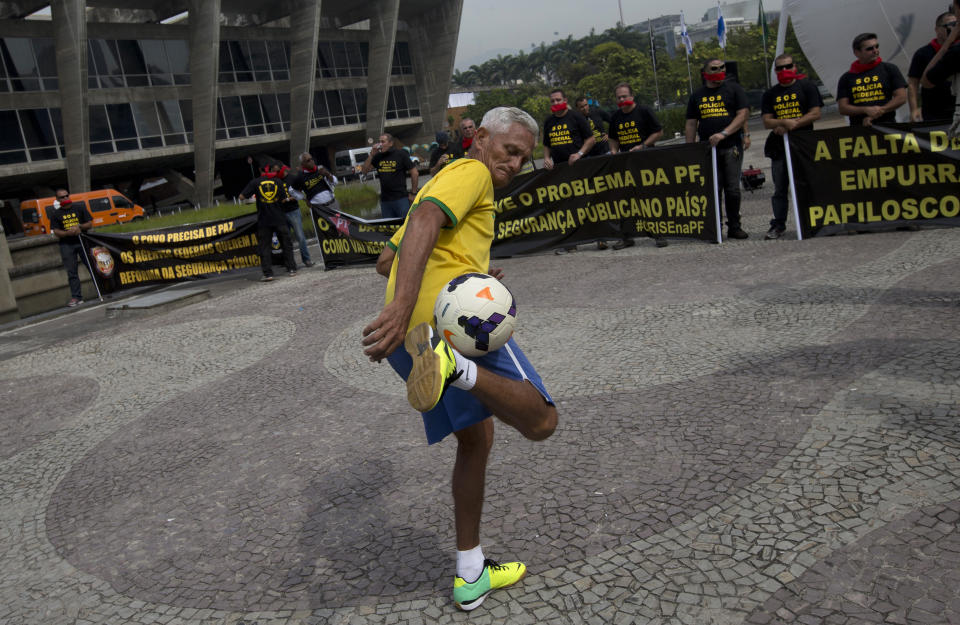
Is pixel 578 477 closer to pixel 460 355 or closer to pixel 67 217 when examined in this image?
pixel 460 355

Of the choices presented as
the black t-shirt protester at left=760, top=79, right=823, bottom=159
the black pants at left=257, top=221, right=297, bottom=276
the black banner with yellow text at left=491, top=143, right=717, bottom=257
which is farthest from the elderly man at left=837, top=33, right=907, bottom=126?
the black pants at left=257, top=221, right=297, bottom=276

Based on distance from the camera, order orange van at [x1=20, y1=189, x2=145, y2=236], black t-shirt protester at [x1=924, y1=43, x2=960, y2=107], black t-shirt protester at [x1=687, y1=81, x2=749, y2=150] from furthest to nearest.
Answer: orange van at [x1=20, y1=189, x2=145, y2=236] < black t-shirt protester at [x1=687, y1=81, x2=749, y2=150] < black t-shirt protester at [x1=924, y1=43, x2=960, y2=107]

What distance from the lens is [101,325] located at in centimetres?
1050

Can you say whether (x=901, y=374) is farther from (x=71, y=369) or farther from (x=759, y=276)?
(x=71, y=369)

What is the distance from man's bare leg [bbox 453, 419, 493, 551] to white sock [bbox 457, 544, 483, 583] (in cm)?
2

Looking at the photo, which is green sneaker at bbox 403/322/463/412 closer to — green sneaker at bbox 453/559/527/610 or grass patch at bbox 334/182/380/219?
green sneaker at bbox 453/559/527/610

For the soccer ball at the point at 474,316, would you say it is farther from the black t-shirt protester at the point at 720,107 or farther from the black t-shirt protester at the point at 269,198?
the black t-shirt protester at the point at 269,198

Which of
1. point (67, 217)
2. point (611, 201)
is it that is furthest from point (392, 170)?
point (67, 217)

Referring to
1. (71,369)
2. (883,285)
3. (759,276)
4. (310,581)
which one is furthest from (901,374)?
(71,369)

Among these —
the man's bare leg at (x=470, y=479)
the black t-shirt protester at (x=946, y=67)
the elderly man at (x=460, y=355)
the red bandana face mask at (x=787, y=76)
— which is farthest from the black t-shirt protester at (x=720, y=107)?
the man's bare leg at (x=470, y=479)

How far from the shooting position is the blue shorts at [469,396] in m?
2.57

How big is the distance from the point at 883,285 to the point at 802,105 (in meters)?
3.66

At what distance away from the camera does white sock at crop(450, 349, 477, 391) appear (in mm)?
2260

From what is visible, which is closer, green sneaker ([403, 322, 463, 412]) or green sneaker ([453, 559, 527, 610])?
green sneaker ([403, 322, 463, 412])
